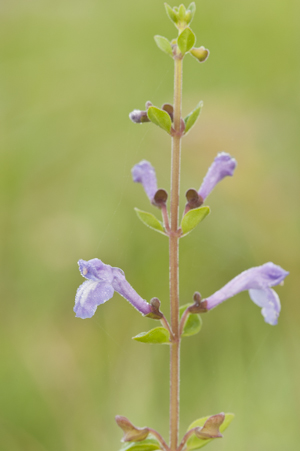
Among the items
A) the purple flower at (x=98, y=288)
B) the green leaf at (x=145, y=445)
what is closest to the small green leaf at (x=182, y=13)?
the purple flower at (x=98, y=288)

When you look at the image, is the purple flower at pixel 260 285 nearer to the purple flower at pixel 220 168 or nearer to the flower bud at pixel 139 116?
the purple flower at pixel 220 168

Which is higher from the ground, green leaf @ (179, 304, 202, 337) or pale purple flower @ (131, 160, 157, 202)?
pale purple flower @ (131, 160, 157, 202)

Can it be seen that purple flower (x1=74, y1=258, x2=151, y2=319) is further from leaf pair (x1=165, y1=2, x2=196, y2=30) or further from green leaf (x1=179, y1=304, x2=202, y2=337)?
leaf pair (x1=165, y1=2, x2=196, y2=30)

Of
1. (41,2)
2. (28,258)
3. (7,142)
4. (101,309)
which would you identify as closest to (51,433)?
(101,309)

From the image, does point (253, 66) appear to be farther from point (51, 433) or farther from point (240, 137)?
point (51, 433)

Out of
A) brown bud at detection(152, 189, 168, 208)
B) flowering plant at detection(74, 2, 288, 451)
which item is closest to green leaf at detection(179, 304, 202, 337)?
flowering plant at detection(74, 2, 288, 451)

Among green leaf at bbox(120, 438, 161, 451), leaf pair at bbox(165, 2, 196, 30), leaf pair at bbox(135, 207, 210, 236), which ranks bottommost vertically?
green leaf at bbox(120, 438, 161, 451)
